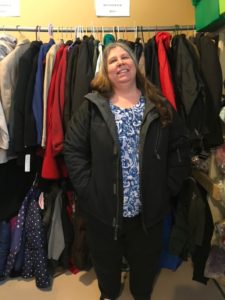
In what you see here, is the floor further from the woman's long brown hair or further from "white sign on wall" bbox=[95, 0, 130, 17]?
"white sign on wall" bbox=[95, 0, 130, 17]

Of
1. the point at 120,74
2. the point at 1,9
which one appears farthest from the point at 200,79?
the point at 1,9

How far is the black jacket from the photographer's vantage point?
1271mm

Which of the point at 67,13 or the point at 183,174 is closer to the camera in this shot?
the point at 183,174

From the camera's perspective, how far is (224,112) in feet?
4.57

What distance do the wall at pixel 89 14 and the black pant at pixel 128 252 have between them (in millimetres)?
1430

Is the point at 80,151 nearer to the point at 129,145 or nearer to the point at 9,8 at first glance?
the point at 129,145

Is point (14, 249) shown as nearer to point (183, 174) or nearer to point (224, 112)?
point (183, 174)

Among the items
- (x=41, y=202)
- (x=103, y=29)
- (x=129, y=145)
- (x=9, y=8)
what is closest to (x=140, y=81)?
(x=129, y=145)

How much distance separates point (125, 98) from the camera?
1356mm

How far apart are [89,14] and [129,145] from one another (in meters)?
1.21

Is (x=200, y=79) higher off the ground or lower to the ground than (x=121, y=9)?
lower

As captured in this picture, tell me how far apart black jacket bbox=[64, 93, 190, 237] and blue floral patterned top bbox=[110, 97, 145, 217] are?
35 millimetres

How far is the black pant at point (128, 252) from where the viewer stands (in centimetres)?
141

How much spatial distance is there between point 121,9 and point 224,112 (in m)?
1.12
